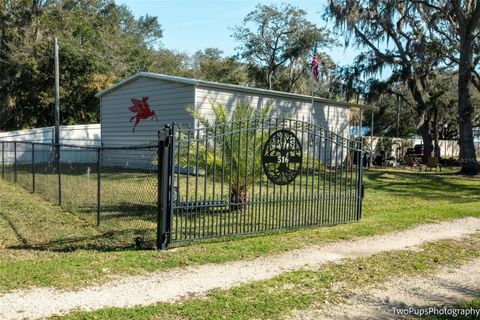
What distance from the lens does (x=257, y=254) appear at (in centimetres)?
625

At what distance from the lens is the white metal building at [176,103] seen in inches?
668

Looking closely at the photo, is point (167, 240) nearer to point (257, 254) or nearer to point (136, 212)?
point (257, 254)

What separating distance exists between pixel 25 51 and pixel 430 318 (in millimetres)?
31853

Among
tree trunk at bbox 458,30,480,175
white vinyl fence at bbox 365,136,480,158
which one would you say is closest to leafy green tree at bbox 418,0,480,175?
tree trunk at bbox 458,30,480,175

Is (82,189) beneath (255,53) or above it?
beneath

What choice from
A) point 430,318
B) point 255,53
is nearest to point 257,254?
point 430,318

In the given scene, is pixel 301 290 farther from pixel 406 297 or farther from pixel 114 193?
pixel 114 193

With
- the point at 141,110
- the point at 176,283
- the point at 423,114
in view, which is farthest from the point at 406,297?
the point at 423,114

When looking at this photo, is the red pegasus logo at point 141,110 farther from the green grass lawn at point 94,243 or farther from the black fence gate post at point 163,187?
the black fence gate post at point 163,187

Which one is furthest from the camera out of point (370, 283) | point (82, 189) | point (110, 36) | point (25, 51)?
point (110, 36)

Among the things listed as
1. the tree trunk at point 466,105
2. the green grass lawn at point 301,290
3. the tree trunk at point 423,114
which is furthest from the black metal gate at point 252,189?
the tree trunk at point 423,114

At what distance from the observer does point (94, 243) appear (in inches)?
270

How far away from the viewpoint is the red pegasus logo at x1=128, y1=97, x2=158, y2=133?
19000 millimetres

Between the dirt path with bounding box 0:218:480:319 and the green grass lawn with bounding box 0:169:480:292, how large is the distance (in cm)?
24
